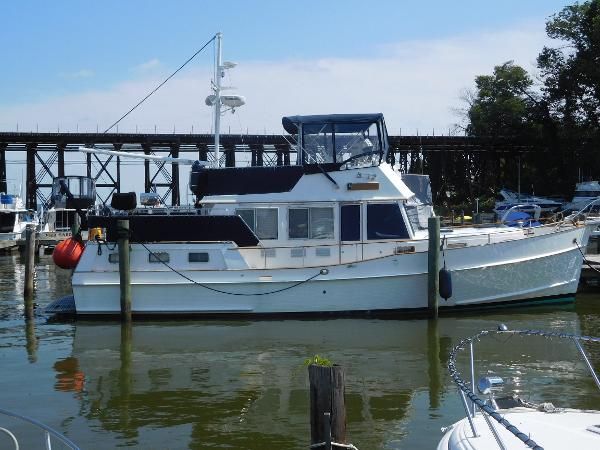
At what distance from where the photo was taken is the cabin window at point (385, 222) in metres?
16.6

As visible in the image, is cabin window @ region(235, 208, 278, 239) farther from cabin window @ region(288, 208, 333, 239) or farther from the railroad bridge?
the railroad bridge

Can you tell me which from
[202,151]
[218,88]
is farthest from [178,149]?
[218,88]

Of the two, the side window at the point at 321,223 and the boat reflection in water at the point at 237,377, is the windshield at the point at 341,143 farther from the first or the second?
the boat reflection in water at the point at 237,377

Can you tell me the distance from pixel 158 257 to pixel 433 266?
225 inches

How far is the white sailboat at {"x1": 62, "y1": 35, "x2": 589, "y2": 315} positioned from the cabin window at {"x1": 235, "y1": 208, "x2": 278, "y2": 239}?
22 mm

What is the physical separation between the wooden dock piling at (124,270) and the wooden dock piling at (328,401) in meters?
9.51

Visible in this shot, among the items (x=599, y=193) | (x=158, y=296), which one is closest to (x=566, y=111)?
(x=599, y=193)

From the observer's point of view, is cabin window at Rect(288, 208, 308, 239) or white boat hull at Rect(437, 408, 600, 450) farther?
cabin window at Rect(288, 208, 308, 239)

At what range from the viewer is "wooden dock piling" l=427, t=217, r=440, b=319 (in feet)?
51.5

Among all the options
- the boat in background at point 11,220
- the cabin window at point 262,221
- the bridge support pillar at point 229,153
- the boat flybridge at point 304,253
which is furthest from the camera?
the bridge support pillar at point 229,153

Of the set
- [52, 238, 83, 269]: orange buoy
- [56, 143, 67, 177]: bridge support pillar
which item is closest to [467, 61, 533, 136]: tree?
[56, 143, 67, 177]: bridge support pillar

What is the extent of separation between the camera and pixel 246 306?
16531 millimetres

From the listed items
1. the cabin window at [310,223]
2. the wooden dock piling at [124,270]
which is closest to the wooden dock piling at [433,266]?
the cabin window at [310,223]

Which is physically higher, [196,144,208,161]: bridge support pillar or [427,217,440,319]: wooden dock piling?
[196,144,208,161]: bridge support pillar
